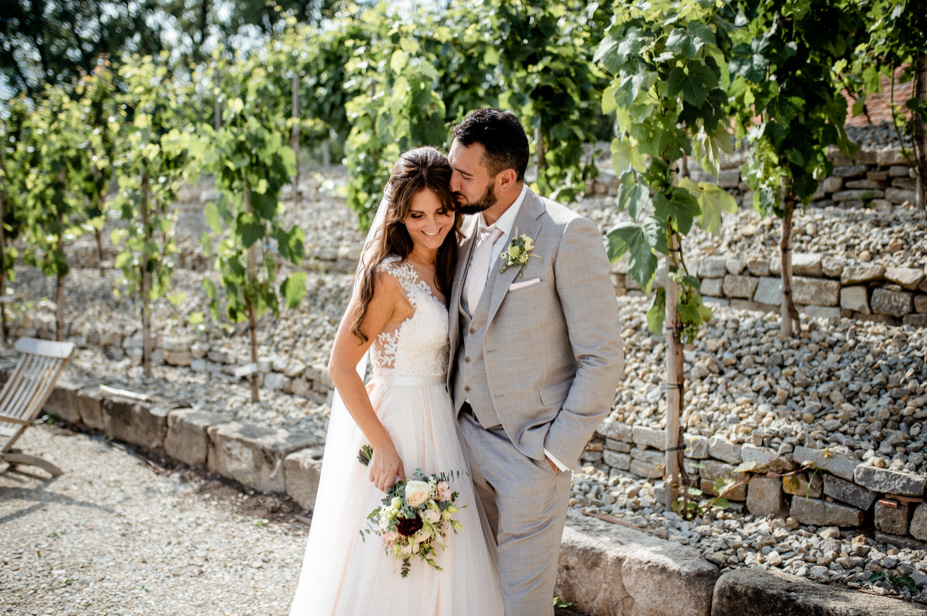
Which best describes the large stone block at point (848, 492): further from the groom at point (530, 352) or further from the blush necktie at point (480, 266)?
the blush necktie at point (480, 266)

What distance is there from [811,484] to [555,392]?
1609mm

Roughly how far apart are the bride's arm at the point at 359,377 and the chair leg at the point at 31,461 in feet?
11.3

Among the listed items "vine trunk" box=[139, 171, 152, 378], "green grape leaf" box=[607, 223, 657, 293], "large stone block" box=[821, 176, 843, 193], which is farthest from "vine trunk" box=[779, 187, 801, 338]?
"vine trunk" box=[139, 171, 152, 378]

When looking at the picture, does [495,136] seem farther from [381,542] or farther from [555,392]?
[381,542]

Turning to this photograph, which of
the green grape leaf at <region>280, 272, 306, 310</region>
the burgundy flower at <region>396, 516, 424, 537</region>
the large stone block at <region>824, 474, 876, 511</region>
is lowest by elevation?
the large stone block at <region>824, 474, 876, 511</region>

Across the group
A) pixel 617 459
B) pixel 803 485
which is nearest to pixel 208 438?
pixel 617 459

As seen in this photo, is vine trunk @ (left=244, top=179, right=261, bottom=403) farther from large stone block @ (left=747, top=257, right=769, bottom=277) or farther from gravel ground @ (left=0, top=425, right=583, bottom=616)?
large stone block @ (left=747, top=257, right=769, bottom=277)

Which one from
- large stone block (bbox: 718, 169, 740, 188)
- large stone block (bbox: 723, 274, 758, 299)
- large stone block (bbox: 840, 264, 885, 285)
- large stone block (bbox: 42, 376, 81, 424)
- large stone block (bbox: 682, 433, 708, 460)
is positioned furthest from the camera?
large stone block (bbox: 718, 169, 740, 188)

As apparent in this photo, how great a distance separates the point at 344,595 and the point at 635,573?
1148 millimetres

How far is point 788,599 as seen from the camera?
7.33 ft

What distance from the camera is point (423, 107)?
13.7 feet

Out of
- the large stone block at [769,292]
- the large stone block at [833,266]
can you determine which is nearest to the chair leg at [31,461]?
the large stone block at [769,292]

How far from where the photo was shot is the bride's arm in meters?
2.12

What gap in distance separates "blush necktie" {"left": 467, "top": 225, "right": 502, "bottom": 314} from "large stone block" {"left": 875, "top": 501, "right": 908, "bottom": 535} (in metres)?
1.97
